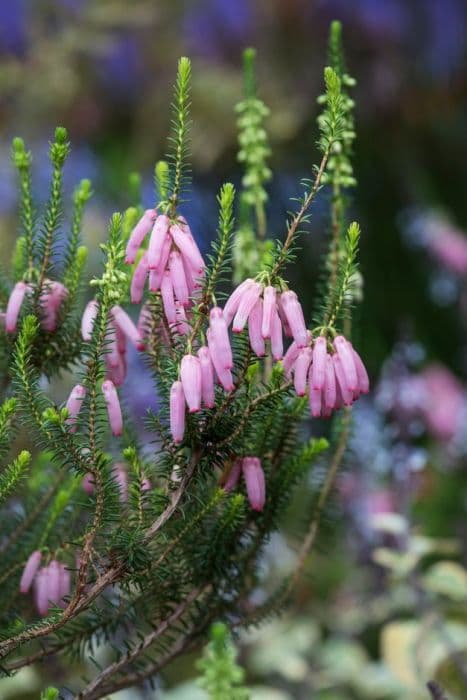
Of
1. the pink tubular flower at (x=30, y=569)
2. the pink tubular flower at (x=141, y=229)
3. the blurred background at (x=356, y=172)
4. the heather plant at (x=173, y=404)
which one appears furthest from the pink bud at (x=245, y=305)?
the blurred background at (x=356, y=172)

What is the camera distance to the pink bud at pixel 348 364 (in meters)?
0.72

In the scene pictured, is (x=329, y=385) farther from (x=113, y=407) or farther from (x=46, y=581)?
(x=46, y=581)

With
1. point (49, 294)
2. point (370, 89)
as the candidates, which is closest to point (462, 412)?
point (370, 89)

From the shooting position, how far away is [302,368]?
2.37 feet

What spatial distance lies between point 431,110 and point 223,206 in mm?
3995

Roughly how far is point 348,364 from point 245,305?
0.10m

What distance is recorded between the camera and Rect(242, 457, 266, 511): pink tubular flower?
2.62 feet

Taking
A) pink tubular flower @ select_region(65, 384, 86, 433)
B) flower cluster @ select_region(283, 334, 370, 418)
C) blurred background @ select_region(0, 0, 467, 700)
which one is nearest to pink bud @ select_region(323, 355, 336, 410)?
flower cluster @ select_region(283, 334, 370, 418)

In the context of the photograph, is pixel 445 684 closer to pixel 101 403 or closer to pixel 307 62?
pixel 101 403

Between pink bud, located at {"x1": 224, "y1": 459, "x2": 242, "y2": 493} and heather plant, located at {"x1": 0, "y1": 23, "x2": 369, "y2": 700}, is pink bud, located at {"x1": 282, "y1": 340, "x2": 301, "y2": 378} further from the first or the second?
pink bud, located at {"x1": 224, "y1": 459, "x2": 242, "y2": 493}

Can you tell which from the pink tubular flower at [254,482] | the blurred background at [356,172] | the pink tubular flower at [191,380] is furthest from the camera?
the blurred background at [356,172]

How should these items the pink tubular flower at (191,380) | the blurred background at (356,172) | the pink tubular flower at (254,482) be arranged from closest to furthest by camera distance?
the pink tubular flower at (191,380), the pink tubular flower at (254,482), the blurred background at (356,172)

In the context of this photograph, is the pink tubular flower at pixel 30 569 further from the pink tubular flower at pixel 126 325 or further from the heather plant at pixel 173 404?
the pink tubular flower at pixel 126 325

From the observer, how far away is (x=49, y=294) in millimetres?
897
